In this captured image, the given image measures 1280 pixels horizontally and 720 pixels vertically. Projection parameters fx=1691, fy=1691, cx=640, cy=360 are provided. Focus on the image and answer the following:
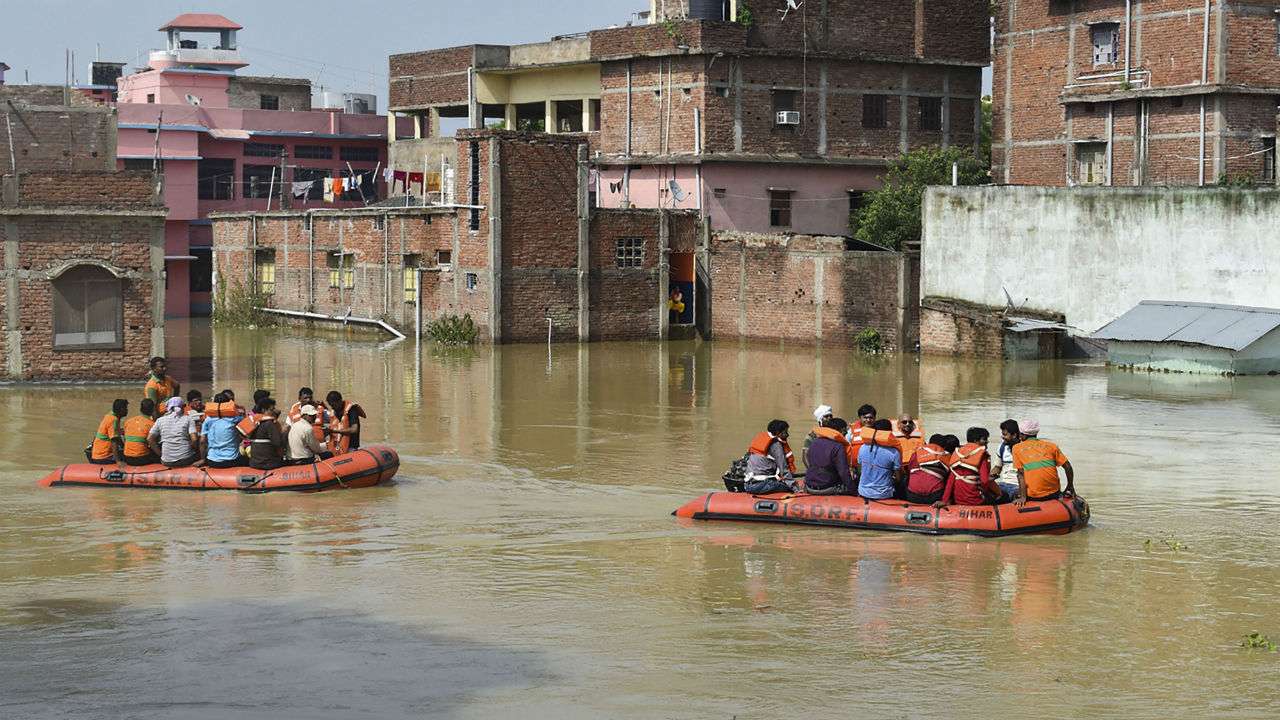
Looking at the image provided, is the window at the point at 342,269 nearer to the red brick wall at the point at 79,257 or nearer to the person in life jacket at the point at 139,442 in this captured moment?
the red brick wall at the point at 79,257

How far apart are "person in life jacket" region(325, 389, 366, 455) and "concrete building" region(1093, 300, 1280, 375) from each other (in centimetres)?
1860

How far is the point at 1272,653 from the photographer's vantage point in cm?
1317

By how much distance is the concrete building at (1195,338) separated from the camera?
32.7m

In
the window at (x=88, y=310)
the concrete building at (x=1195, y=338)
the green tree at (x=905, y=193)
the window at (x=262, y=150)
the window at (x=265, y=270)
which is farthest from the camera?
the window at (x=262, y=150)

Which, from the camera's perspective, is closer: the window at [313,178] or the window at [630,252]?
the window at [630,252]

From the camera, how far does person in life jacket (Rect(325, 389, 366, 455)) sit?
21.1 m

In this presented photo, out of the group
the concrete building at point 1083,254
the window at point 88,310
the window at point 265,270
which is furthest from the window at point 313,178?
the window at point 88,310

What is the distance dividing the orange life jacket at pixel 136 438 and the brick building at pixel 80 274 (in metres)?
10.7

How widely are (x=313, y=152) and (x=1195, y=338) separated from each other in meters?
34.5

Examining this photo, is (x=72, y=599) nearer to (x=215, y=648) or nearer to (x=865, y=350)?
(x=215, y=648)

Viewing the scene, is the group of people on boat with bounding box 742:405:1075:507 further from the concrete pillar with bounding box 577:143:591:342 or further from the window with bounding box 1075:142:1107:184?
the window with bounding box 1075:142:1107:184

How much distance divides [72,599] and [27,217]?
16.7m

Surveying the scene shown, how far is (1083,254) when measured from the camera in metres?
36.6

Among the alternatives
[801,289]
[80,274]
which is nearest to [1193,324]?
[801,289]
